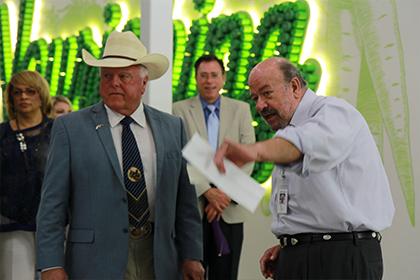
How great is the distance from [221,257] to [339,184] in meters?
2.43

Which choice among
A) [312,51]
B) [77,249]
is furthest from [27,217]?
[312,51]

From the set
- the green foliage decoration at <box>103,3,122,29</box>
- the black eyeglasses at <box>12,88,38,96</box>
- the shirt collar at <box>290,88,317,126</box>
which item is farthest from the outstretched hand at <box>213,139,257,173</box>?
the green foliage decoration at <box>103,3,122,29</box>

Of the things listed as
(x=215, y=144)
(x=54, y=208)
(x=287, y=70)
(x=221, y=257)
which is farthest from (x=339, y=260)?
(x=215, y=144)

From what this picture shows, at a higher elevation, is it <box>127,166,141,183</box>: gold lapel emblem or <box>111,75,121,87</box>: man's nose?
<box>111,75,121,87</box>: man's nose

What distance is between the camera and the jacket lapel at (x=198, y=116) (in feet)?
17.5

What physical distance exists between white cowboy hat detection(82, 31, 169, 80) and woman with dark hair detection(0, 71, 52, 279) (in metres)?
1.35

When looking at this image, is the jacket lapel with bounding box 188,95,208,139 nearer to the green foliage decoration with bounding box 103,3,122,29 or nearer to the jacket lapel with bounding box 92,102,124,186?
the jacket lapel with bounding box 92,102,124,186

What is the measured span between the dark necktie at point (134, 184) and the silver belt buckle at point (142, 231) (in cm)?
2

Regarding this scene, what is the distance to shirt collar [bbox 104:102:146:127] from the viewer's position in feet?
11.9

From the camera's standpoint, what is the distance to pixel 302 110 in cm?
298

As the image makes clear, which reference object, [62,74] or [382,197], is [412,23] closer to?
[382,197]

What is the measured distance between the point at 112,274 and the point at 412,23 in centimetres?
319

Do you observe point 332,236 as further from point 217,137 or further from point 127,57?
point 217,137

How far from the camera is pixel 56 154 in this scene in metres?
3.49
